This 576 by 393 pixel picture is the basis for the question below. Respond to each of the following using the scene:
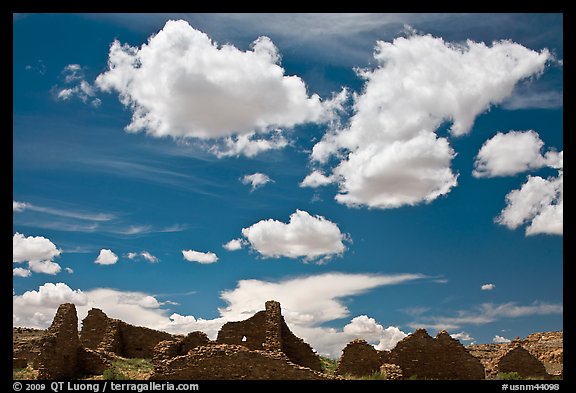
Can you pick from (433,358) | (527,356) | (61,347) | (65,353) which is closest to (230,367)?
(61,347)

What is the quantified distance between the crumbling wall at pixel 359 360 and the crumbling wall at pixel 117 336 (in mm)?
11419

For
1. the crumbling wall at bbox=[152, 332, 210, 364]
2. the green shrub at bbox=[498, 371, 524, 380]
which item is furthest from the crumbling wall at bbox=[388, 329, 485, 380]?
the crumbling wall at bbox=[152, 332, 210, 364]

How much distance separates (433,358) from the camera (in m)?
28.1

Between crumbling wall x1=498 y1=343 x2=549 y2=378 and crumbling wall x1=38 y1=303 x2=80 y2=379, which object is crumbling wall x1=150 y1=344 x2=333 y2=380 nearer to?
crumbling wall x1=38 y1=303 x2=80 y2=379

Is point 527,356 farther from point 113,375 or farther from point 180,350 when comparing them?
point 113,375

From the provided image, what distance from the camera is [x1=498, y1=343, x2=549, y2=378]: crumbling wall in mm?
29475

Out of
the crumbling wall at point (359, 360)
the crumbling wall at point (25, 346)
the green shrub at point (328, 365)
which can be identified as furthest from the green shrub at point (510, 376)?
the crumbling wall at point (25, 346)

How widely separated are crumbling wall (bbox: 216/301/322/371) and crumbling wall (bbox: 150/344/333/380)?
670 cm

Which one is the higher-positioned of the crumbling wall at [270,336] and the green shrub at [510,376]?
the crumbling wall at [270,336]

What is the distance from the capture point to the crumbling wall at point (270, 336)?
29031 millimetres

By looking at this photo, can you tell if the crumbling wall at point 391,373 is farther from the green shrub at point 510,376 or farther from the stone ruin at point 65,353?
the stone ruin at point 65,353

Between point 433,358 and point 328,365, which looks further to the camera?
point 328,365

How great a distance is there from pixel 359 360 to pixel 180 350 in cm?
970
